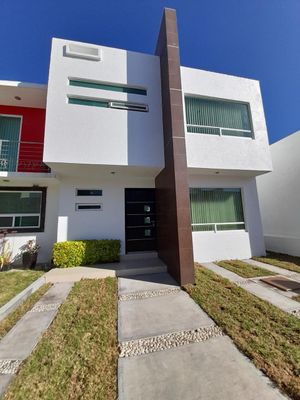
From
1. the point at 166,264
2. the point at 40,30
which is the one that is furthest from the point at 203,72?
the point at 166,264

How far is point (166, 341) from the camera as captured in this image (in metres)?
3.05

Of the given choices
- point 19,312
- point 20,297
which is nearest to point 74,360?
point 19,312

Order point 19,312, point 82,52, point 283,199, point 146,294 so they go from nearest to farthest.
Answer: point 19,312 < point 146,294 < point 82,52 < point 283,199

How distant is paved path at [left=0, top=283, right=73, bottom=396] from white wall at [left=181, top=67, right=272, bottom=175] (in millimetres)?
6292

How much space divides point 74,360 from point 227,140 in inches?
327

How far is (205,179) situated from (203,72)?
463cm

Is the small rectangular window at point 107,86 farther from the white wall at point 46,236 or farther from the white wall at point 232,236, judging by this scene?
the white wall at point 46,236

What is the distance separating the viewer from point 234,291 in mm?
4828

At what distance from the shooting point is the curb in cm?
395

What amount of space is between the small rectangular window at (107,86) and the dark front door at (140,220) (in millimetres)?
3978

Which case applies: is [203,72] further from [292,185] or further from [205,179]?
[292,185]

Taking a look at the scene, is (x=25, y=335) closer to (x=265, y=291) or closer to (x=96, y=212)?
(x=96, y=212)

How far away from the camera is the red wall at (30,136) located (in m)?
8.20

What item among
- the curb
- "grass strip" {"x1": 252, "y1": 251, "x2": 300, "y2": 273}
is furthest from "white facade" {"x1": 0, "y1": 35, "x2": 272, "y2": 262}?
the curb
